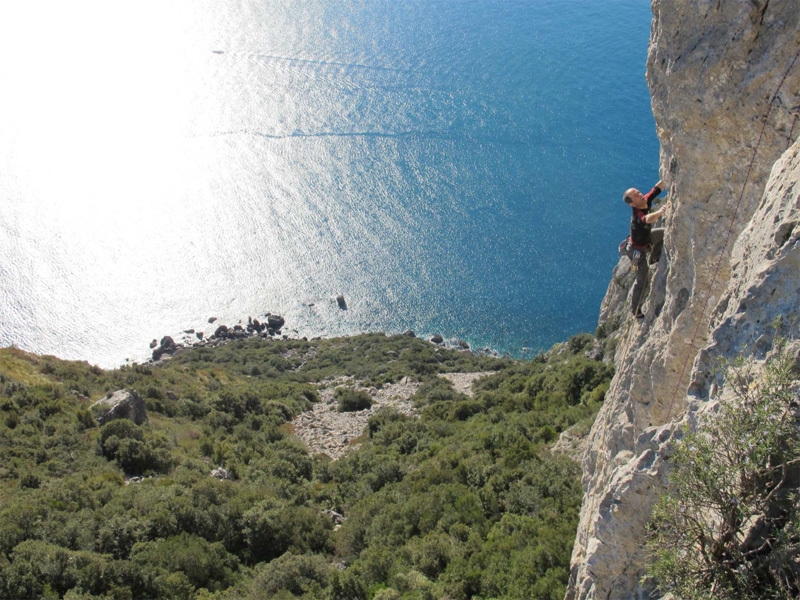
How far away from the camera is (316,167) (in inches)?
2763

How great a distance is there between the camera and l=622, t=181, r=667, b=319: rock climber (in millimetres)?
8977

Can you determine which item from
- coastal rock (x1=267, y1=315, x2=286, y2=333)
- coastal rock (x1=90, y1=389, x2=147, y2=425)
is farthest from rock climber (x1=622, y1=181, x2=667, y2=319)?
coastal rock (x1=267, y1=315, x2=286, y2=333)

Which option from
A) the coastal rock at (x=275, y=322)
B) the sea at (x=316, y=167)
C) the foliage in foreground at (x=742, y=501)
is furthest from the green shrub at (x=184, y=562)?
the coastal rock at (x=275, y=322)

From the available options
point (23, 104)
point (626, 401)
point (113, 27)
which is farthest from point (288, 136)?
point (626, 401)

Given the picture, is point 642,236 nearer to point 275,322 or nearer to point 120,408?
point 120,408

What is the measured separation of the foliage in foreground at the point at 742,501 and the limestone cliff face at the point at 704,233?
611mm

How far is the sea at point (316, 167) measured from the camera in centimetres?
5872

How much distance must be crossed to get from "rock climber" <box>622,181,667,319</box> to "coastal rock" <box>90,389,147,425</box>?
65.8 feet

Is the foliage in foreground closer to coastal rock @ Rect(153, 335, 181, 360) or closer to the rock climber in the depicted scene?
the rock climber

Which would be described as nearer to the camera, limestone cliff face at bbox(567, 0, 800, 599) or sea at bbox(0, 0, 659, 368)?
limestone cliff face at bbox(567, 0, 800, 599)

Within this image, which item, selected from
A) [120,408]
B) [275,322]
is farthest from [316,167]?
[120,408]

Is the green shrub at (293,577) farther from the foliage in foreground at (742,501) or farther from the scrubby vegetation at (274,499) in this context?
the foliage in foreground at (742,501)

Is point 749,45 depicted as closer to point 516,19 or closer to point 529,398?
point 529,398

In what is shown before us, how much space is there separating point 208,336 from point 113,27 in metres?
57.6
